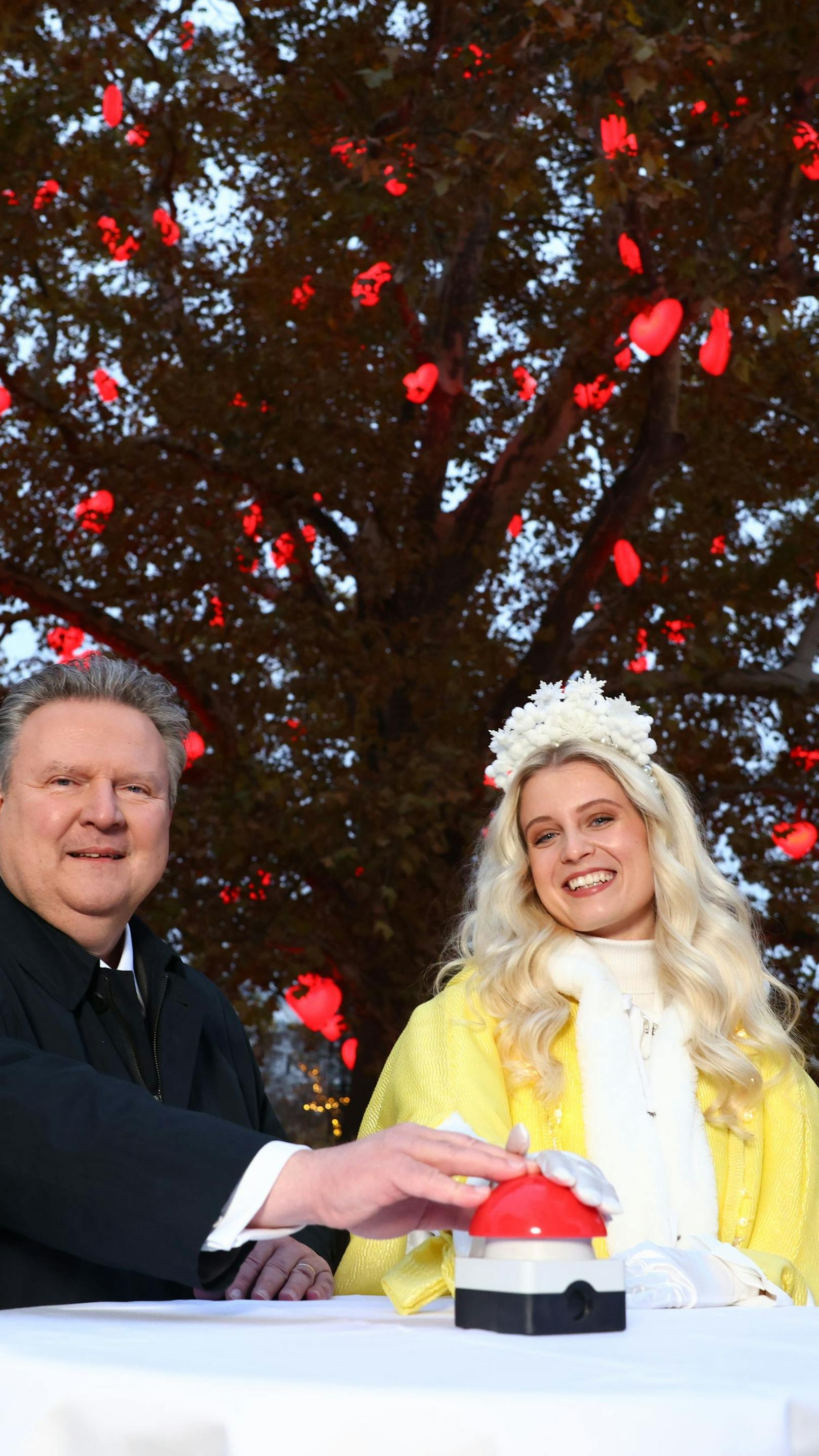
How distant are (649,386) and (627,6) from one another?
3.36 meters

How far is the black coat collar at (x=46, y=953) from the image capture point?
97.7 inches

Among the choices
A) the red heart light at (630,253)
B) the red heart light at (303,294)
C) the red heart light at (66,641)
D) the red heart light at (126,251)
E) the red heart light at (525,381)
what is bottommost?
the red heart light at (66,641)

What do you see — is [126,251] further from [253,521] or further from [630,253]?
[630,253]

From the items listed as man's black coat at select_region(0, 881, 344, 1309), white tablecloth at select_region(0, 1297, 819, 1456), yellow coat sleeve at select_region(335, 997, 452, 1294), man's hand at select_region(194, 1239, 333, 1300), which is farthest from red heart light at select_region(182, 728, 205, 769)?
white tablecloth at select_region(0, 1297, 819, 1456)

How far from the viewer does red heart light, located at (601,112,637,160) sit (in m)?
6.11

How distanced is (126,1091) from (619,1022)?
1.42m

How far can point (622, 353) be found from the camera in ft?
29.8

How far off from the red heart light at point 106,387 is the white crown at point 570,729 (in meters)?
6.74

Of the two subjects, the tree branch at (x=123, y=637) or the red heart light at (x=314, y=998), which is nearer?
the red heart light at (x=314, y=998)

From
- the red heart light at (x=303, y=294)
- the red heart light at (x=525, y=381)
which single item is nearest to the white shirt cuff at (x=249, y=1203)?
the red heart light at (x=303, y=294)

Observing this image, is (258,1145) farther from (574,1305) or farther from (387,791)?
(387,791)

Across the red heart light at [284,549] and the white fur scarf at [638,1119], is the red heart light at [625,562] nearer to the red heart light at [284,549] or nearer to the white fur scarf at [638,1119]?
the red heart light at [284,549]

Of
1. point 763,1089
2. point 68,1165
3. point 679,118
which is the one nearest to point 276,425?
point 679,118

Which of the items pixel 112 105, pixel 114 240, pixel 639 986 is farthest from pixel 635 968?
pixel 114 240
